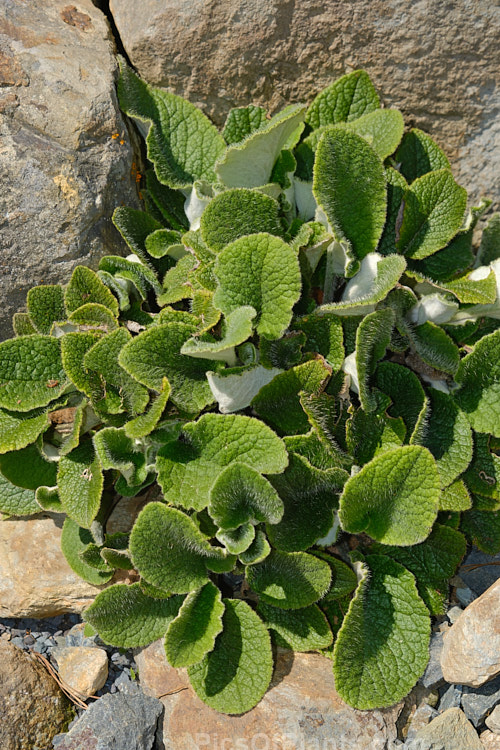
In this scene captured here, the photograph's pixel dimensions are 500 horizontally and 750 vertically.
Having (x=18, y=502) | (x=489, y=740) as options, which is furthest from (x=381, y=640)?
(x=18, y=502)

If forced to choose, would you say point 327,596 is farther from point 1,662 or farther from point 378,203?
point 378,203

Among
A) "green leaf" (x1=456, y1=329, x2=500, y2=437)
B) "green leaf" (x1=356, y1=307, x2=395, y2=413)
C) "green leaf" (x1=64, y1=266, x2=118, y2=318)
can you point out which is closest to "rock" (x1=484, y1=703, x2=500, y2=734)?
"green leaf" (x1=456, y1=329, x2=500, y2=437)

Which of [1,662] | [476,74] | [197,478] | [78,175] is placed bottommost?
[1,662]

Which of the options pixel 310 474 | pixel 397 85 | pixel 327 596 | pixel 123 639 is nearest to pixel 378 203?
pixel 397 85

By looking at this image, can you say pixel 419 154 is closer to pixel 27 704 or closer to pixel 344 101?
pixel 344 101

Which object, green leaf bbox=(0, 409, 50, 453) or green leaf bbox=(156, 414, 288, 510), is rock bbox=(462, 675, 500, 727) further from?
green leaf bbox=(0, 409, 50, 453)

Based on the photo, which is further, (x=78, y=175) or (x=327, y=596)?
(x=78, y=175)

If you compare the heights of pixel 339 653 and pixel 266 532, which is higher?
pixel 266 532
